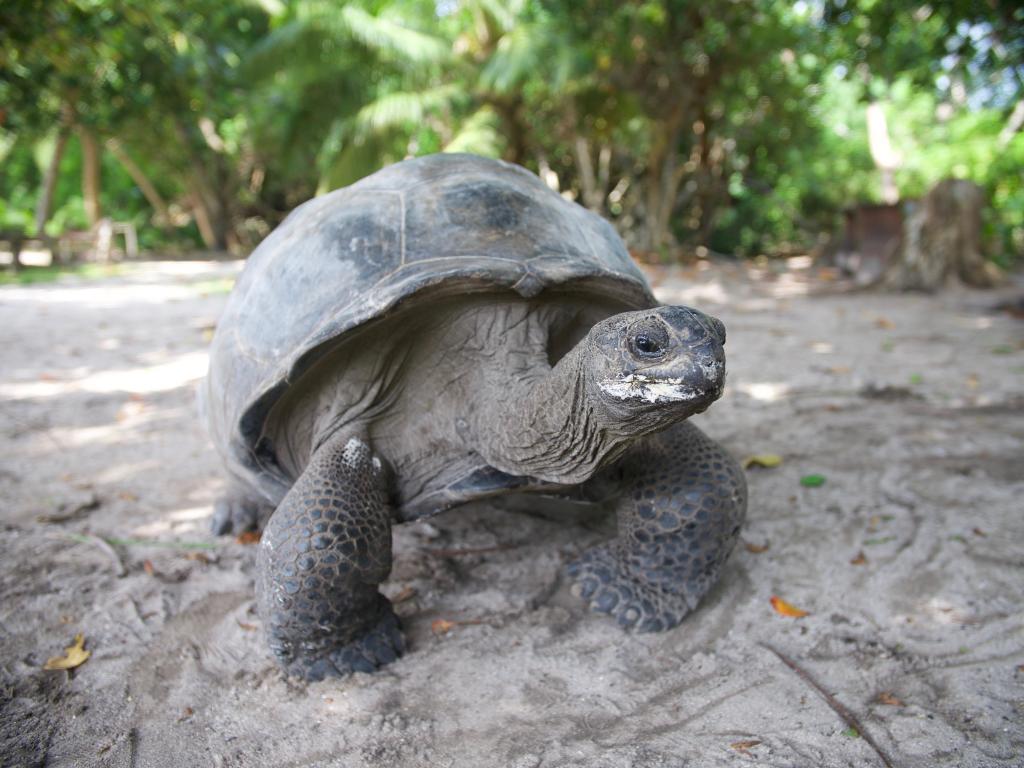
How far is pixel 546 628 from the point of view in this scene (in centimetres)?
196

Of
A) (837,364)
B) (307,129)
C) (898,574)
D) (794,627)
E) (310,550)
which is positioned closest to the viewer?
(310,550)

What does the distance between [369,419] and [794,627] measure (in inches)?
50.8

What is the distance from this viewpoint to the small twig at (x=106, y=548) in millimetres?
2236

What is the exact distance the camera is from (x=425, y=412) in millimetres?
2004

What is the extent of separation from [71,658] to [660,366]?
65.1 inches

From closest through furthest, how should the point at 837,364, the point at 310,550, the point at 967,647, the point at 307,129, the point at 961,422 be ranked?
the point at 310,550, the point at 967,647, the point at 961,422, the point at 837,364, the point at 307,129

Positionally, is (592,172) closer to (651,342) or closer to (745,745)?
(651,342)

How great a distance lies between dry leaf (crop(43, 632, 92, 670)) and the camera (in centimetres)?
178

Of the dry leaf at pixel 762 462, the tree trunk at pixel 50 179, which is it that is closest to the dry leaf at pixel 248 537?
the dry leaf at pixel 762 462

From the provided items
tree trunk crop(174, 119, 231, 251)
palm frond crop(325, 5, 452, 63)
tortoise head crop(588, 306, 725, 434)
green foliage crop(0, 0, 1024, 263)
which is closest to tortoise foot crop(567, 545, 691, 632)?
tortoise head crop(588, 306, 725, 434)

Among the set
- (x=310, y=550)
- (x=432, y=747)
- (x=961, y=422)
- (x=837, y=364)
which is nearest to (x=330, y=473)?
(x=310, y=550)

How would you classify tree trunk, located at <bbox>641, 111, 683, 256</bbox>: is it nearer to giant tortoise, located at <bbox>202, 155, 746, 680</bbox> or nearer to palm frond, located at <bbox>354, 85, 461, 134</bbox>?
palm frond, located at <bbox>354, 85, 461, 134</bbox>

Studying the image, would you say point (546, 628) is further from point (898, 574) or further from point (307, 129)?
point (307, 129)

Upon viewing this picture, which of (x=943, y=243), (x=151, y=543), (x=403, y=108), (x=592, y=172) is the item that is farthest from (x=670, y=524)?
(x=403, y=108)
